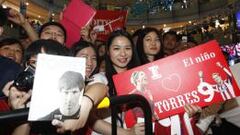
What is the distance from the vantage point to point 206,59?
2.10 meters

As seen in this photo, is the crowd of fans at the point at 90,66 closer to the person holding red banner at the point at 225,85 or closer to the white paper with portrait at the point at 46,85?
the white paper with portrait at the point at 46,85

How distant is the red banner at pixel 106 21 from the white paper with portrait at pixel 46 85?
362cm

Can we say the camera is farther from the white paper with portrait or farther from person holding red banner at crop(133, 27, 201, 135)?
person holding red banner at crop(133, 27, 201, 135)

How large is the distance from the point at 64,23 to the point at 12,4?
13.5 m

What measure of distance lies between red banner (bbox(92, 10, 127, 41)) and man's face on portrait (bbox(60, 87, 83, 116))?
3609mm

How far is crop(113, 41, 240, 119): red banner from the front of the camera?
203cm

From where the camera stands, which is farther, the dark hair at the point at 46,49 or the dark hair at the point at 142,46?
the dark hair at the point at 142,46

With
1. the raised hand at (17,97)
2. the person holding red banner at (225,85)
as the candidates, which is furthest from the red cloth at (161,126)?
the raised hand at (17,97)

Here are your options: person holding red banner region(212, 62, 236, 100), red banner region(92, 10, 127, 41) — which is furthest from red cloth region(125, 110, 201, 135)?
red banner region(92, 10, 127, 41)

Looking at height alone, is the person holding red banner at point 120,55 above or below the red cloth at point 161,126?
above

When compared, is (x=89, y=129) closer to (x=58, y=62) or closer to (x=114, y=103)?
(x=114, y=103)

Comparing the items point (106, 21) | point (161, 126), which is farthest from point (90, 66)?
point (106, 21)

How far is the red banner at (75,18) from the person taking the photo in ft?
11.0

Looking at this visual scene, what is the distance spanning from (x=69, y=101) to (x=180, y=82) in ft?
3.60
